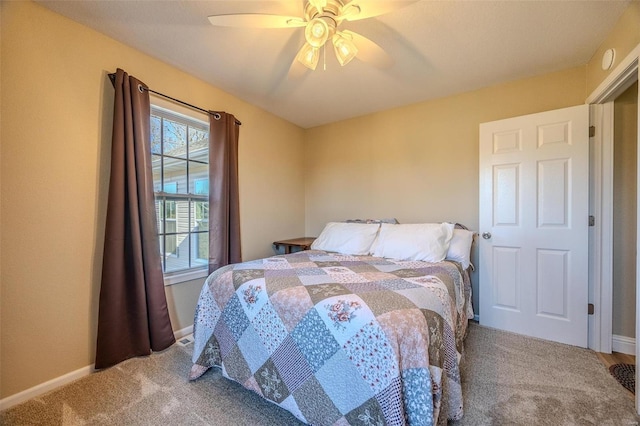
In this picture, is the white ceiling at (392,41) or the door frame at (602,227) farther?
the door frame at (602,227)

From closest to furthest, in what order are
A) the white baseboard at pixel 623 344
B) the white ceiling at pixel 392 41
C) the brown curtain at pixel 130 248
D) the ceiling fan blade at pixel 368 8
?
1. the ceiling fan blade at pixel 368 8
2. the white ceiling at pixel 392 41
3. the brown curtain at pixel 130 248
4. the white baseboard at pixel 623 344

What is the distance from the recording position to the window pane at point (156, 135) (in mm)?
2214

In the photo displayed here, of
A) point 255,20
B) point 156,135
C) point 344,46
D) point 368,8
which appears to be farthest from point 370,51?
point 156,135

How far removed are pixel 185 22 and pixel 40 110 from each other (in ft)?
3.46

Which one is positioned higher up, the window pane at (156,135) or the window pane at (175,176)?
the window pane at (156,135)

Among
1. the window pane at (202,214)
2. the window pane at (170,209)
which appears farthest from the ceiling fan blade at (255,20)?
the window pane at (202,214)


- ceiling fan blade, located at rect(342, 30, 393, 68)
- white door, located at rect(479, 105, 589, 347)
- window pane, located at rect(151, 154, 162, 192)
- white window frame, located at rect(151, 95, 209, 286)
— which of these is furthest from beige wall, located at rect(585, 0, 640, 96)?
window pane, located at rect(151, 154, 162, 192)

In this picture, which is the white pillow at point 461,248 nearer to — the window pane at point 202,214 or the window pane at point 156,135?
the window pane at point 202,214

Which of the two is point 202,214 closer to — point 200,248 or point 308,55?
point 200,248

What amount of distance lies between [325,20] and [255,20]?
38cm

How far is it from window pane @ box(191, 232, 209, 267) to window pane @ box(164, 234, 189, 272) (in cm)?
7

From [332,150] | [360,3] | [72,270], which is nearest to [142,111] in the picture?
[72,270]

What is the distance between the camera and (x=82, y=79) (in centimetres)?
177

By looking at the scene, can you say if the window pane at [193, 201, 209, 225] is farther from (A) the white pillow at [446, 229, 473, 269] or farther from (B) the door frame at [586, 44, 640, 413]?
(B) the door frame at [586, 44, 640, 413]
